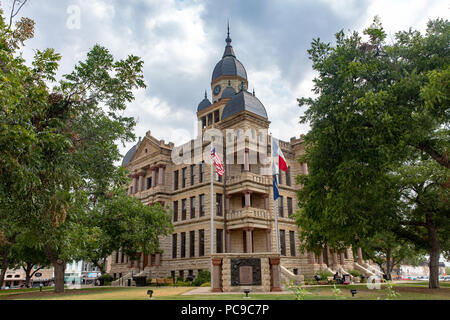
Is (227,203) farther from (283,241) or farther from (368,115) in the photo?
(368,115)

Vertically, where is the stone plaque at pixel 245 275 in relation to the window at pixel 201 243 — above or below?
below

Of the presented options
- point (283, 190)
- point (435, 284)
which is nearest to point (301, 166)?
point (283, 190)

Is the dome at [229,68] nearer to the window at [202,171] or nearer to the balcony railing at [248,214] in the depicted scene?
the window at [202,171]

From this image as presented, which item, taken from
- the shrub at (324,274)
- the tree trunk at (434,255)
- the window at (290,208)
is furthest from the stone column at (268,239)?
the tree trunk at (434,255)

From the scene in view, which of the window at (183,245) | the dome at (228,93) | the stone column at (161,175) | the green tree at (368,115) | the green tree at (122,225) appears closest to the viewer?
the green tree at (368,115)

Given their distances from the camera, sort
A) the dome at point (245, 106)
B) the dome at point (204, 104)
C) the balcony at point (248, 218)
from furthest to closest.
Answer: the dome at point (204, 104) < the dome at point (245, 106) < the balcony at point (248, 218)

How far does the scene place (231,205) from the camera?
41.0 m

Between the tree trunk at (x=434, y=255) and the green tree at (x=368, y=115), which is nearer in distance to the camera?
the green tree at (x=368, y=115)

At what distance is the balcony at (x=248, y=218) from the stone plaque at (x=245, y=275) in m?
→ 14.5

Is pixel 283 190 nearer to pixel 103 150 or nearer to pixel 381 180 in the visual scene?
pixel 381 180

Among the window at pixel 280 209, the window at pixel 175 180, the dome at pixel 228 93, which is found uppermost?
the dome at pixel 228 93

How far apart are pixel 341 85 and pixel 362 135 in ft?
9.70

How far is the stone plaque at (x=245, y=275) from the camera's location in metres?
22.5

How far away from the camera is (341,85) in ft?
60.7
